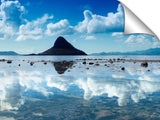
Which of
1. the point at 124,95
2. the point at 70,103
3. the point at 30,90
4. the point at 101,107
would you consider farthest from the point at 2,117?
the point at 124,95

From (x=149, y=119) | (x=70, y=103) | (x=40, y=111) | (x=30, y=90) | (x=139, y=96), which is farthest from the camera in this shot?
(x=30, y=90)

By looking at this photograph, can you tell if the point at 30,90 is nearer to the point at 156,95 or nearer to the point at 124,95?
the point at 124,95

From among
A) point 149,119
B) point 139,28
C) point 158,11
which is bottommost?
point 149,119

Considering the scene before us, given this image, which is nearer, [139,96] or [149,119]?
[149,119]

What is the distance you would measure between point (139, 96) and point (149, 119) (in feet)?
14.5

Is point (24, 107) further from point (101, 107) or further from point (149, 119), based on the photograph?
point (149, 119)

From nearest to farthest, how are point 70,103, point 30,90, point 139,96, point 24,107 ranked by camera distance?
1. point 24,107
2. point 70,103
3. point 139,96
4. point 30,90

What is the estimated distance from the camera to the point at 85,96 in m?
13.0

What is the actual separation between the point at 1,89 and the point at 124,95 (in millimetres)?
10120

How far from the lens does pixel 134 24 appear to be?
36.7ft

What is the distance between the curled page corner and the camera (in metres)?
10.6

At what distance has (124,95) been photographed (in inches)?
516

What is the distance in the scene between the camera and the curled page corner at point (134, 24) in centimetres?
1061

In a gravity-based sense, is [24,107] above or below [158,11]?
below
